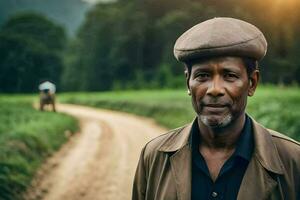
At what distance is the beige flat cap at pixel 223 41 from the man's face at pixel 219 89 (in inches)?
2.1

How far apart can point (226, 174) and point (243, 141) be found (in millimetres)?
192

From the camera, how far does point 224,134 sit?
2357 millimetres

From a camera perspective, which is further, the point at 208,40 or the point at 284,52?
the point at 284,52

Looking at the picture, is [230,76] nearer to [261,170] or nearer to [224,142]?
[224,142]

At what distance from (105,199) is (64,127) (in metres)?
7.97

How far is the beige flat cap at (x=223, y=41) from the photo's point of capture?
219cm

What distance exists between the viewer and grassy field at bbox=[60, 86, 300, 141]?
33.1 ft

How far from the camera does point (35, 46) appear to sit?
1939 centimetres

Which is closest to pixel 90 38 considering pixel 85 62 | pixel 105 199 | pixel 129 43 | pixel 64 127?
pixel 85 62

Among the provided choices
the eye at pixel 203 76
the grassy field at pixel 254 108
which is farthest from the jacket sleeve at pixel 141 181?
the grassy field at pixel 254 108

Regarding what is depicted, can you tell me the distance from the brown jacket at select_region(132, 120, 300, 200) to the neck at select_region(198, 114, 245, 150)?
85 mm

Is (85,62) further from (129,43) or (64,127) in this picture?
(64,127)

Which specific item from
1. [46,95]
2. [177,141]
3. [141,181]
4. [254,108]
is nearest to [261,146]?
[177,141]

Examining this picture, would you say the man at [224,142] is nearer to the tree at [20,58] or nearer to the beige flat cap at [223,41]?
the beige flat cap at [223,41]
